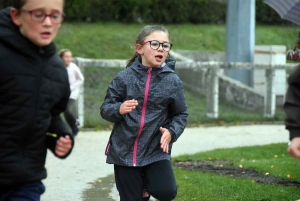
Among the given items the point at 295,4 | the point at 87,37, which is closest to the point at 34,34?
the point at 295,4

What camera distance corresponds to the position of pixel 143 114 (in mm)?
6059

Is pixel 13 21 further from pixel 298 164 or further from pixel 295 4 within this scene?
pixel 298 164

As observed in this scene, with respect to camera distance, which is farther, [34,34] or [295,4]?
[295,4]

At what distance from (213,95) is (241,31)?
12.6ft

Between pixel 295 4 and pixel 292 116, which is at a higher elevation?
pixel 295 4

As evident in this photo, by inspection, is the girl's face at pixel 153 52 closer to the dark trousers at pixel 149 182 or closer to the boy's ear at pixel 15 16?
the dark trousers at pixel 149 182

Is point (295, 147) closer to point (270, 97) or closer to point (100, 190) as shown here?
point (100, 190)

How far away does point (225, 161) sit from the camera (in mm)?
11562

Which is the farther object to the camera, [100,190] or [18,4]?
[100,190]

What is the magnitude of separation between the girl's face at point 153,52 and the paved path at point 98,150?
2837 millimetres

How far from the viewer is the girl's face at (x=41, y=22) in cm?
430

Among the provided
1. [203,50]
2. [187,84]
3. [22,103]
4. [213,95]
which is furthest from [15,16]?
[203,50]

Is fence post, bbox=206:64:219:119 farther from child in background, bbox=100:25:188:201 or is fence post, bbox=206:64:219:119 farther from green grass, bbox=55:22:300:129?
child in background, bbox=100:25:188:201

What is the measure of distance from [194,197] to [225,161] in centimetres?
323
